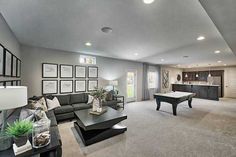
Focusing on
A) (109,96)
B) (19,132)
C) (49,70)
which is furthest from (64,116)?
(19,132)

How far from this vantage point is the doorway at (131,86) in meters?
7.36

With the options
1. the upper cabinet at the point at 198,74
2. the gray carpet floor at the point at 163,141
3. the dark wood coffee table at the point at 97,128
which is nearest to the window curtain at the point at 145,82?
the gray carpet floor at the point at 163,141

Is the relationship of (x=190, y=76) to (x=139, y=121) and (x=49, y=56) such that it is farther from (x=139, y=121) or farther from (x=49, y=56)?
(x=49, y=56)

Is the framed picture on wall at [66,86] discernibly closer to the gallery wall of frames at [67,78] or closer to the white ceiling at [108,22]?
the gallery wall of frames at [67,78]

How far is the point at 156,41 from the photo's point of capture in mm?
4008

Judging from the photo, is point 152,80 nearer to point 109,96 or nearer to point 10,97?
point 109,96

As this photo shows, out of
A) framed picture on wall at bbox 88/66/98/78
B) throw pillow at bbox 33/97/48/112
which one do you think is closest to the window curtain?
framed picture on wall at bbox 88/66/98/78

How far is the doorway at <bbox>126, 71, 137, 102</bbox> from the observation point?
736cm

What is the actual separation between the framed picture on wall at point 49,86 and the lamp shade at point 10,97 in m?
3.42

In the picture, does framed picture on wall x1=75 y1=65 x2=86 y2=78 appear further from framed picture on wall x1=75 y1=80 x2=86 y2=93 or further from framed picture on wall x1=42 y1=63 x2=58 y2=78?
framed picture on wall x1=42 y1=63 x2=58 y2=78

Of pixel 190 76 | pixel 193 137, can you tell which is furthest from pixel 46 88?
pixel 190 76

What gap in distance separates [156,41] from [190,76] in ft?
31.5

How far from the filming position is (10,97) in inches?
50.5

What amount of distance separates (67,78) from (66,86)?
1.08 feet
